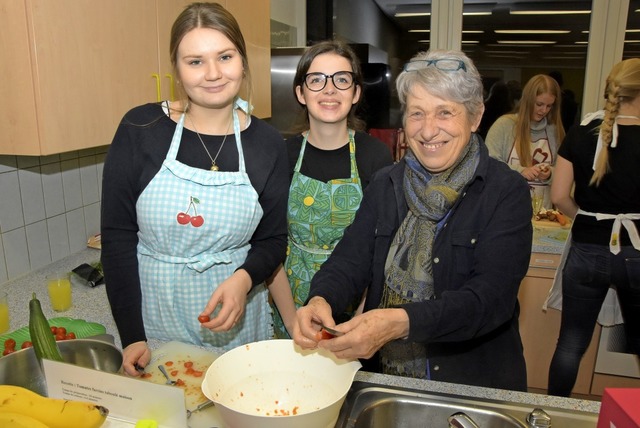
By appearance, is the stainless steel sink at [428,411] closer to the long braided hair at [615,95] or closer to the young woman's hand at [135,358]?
the young woman's hand at [135,358]

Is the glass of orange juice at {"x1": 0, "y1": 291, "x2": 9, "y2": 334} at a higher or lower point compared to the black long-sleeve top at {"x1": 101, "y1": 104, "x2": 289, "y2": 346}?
lower

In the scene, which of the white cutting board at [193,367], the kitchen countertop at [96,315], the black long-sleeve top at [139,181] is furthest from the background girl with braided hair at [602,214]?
the white cutting board at [193,367]

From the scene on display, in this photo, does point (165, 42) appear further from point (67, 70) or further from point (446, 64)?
point (446, 64)

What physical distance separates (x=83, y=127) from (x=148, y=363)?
768mm

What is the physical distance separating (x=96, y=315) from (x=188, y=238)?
1.92 ft

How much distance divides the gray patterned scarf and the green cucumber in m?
0.70

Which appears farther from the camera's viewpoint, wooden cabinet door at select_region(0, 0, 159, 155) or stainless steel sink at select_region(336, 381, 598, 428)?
wooden cabinet door at select_region(0, 0, 159, 155)

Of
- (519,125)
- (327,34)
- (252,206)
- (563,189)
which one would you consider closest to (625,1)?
(519,125)

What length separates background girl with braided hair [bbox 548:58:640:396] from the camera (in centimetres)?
199

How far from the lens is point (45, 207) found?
1.93m

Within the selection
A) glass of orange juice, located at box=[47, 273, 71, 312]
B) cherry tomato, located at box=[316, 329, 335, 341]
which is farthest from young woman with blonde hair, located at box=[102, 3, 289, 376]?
glass of orange juice, located at box=[47, 273, 71, 312]

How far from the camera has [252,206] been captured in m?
1.29

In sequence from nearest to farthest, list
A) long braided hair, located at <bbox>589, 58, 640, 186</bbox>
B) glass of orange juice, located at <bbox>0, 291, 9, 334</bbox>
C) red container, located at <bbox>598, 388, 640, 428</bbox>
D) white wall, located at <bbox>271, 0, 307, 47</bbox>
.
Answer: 1. red container, located at <bbox>598, 388, 640, 428</bbox>
2. glass of orange juice, located at <bbox>0, 291, 9, 334</bbox>
3. long braided hair, located at <bbox>589, 58, 640, 186</bbox>
4. white wall, located at <bbox>271, 0, 307, 47</bbox>

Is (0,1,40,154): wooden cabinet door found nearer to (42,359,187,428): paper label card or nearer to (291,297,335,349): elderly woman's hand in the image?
(42,359,187,428): paper label card
